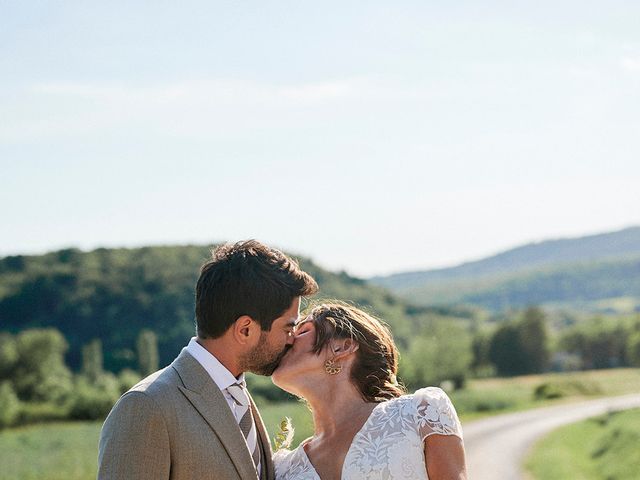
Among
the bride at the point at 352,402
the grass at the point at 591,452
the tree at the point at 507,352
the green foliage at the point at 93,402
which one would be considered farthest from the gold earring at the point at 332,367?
the tree at the point at 507,352

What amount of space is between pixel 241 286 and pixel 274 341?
0.35 metres

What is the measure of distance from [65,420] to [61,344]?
2673cm

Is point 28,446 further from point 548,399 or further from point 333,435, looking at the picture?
point 333,435

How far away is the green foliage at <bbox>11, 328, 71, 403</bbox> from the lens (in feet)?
276

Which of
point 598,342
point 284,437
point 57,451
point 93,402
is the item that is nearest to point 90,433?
point 57,451

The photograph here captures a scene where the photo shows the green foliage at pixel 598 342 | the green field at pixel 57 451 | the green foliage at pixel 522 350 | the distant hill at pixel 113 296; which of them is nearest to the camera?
the green field at pixel 57 451

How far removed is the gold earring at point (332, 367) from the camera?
427 centimetres

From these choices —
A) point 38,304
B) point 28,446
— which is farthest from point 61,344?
point 28,446

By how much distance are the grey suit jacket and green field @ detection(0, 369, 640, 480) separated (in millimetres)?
14511

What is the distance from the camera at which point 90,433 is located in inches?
2004

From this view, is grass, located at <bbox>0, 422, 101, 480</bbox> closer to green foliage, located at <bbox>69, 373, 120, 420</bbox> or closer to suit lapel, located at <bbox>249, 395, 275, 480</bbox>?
green foliage, located at <bbox>69, 373, 120, 420</bbox>

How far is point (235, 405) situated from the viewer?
3.96 m

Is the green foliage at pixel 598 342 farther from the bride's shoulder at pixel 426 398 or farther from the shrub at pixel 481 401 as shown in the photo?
the bride's shoulder at pixel 426 398

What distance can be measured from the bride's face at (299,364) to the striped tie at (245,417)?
214 millimetres
